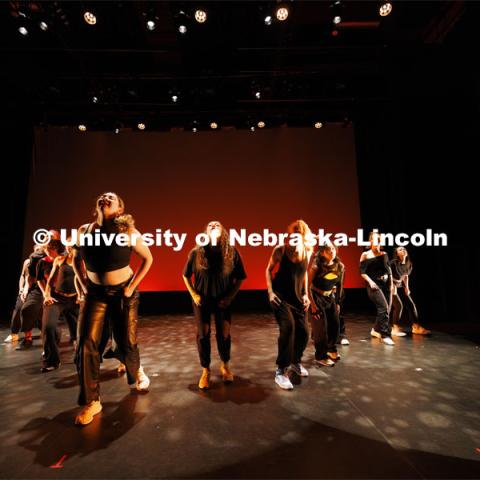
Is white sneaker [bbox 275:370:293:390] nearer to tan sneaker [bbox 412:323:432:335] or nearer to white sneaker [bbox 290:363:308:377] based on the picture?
white sneaker [bbox 290:363:308:377]

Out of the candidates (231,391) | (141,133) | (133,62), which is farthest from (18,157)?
(231,391)

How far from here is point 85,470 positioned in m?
1.47

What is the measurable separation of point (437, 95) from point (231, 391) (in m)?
7.02

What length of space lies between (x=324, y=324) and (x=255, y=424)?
4.63ft

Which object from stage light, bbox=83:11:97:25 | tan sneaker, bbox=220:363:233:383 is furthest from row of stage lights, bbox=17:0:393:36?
tan sneaker, bbox=220:363:233:383

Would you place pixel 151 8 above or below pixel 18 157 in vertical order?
above

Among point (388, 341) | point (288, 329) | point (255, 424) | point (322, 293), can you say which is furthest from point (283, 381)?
point (388, 341)

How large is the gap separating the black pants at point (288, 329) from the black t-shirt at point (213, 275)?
19.1 inches

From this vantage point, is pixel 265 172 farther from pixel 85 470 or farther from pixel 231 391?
pixel 85 470

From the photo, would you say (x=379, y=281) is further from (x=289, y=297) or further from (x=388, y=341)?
(x=289, y=297)

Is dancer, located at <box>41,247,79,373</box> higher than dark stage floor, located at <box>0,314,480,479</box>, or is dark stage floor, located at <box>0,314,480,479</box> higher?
dancer, located at <box>41,247,79,373</box>

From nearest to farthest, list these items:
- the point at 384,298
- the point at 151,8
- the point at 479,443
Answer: the point at 479,443
the point at 384,298
the point at 151,8

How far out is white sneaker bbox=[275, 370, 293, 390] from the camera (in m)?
2.43

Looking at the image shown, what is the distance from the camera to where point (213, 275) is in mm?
2541
